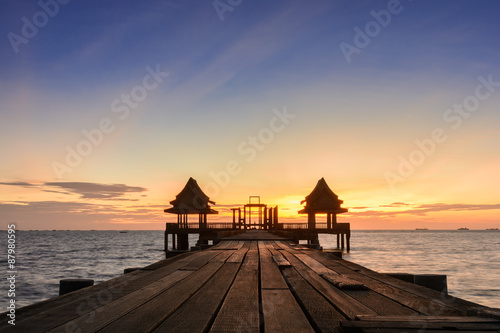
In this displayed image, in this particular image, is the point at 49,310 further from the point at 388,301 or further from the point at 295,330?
the point at 388,301

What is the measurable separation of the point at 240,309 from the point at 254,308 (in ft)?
0.40

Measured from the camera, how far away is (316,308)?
3.30m

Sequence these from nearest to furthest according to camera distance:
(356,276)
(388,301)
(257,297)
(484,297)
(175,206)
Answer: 1. (388,301)
2. (257,297)
3. (356,276)
4. (484,297)
5. (175,206)

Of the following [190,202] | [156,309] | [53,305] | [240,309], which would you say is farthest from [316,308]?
[190,202]

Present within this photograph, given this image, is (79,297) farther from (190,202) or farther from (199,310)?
(190,202)

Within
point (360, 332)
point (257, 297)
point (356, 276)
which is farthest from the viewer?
point (356, 276)

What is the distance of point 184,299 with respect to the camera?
3.71 metres

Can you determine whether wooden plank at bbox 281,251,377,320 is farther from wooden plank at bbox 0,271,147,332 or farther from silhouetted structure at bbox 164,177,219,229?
silhouetted structure at bbox 164,177,219,229

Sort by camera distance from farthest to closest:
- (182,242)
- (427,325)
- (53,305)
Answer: (182,242), (53,305), (427,325)

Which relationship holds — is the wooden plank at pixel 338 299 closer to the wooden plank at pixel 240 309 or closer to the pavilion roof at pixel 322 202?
the wooden plank at pixel 240 309

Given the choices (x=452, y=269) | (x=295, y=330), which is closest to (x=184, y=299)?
(x=295, y=330)

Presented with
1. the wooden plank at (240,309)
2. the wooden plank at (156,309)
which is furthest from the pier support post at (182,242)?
the wooden plank at (240,309)

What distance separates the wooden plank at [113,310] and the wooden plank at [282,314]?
1.08 meters

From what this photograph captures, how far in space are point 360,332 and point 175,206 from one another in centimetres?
4039
